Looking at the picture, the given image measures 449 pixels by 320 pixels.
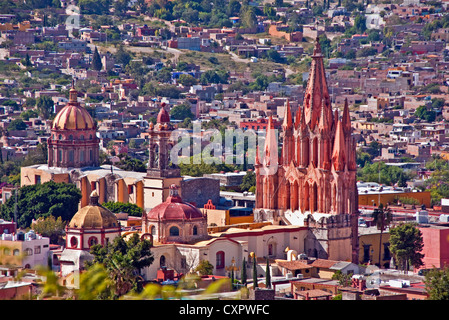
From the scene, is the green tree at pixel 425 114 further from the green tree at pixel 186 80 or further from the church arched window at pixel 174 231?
the church arched window at pixel 174 231

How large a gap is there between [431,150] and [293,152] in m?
61.5

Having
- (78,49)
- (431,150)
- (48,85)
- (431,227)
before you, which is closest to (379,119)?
(431,150)

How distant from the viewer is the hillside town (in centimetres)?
5172

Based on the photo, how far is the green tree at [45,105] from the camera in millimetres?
137375

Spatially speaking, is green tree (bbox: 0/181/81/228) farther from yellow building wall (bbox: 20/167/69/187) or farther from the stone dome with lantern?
the stone dome with lantern

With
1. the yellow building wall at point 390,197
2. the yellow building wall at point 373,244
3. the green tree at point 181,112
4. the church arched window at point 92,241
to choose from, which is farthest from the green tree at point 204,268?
the green tree at point 181,112

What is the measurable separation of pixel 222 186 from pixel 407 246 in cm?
2803

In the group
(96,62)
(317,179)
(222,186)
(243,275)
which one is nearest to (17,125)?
(96,62)

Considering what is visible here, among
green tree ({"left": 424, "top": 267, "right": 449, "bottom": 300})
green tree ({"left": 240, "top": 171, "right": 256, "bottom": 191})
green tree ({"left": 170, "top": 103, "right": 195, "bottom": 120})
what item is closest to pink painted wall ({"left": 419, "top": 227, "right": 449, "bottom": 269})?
green tree ({"left": 424, "top": 267, "right": 449, "bottom": 300})

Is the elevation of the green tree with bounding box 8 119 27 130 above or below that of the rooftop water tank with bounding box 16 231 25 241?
above

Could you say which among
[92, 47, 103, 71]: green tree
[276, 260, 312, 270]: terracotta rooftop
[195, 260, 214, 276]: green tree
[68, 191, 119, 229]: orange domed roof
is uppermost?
[92, 47, 103, 71]: green tree

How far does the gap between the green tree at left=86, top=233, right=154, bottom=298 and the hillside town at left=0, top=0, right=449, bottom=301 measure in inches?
3.6

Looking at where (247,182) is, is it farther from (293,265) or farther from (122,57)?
(122,57)

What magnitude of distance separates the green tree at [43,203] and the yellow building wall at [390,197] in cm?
1519
